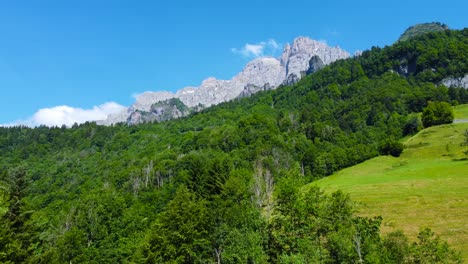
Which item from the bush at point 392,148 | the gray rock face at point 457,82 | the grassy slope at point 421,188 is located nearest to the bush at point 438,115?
the grassy slope at point 421,188

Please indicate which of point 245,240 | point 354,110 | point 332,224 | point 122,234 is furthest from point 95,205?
point 354,110

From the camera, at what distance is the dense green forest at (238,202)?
38375 mm

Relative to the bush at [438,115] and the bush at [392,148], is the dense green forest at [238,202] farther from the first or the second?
the bush at [438,115]

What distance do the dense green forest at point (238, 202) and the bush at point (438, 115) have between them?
9565 mm

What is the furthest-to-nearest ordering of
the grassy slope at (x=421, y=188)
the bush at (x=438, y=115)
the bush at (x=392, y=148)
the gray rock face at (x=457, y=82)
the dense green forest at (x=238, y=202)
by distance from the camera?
the gray rock face at (x=457, y=82) → the bush at (x=438, y=115) → the bush at (x=392, y=148) → the grassy slope at (x=421, y=188) → the dense green forest at (x=238, y=202)

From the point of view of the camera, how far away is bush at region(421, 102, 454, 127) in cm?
13262

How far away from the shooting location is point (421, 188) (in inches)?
2763

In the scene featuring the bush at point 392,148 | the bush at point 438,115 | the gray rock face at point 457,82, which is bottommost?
the bush at point 392,148

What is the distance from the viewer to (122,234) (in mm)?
94625

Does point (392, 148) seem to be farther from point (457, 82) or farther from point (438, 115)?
point (457, 82)

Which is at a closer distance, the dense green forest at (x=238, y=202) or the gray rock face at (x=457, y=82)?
the dense green forest at (x=238, y=202)

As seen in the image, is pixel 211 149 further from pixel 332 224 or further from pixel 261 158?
pixel 332 224

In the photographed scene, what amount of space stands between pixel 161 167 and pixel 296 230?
12052cm

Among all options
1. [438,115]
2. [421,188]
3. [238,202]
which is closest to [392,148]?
[438,115]
